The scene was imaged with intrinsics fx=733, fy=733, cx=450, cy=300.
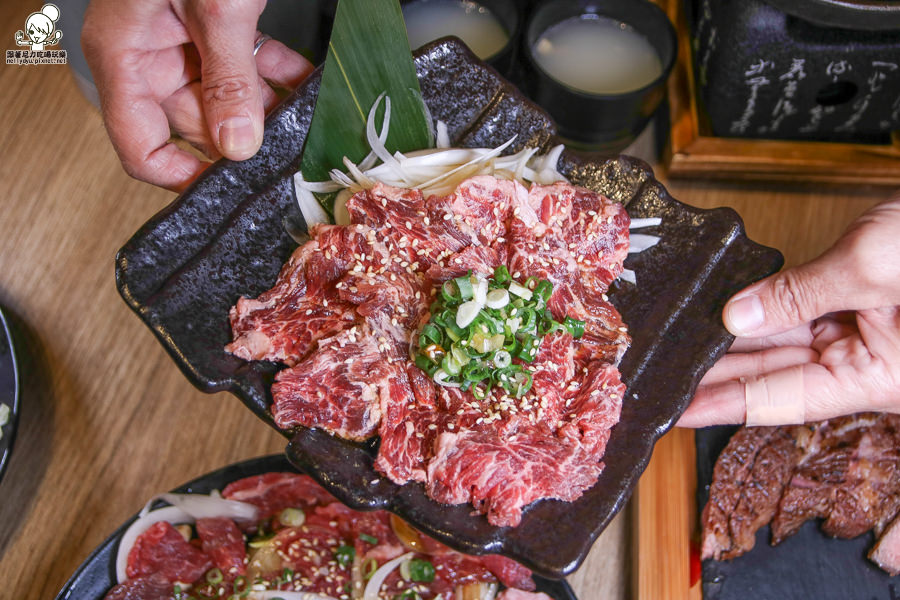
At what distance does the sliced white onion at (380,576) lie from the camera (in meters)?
2.95

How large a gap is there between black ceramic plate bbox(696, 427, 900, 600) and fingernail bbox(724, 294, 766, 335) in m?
0.97

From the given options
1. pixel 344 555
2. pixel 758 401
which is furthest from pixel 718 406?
pixel 344 555

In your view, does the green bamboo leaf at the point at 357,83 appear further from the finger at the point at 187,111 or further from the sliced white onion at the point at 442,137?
the finger at the point at 187,111

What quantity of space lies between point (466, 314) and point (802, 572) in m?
2.04

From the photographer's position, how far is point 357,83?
8.92 ft

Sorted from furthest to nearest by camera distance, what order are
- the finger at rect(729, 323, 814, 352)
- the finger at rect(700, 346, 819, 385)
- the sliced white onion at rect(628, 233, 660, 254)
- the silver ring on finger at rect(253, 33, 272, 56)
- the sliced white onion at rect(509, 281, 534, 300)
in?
the silver ring on finger at rect(253, 33, 272, 56), the finger at rect(729, 323, 814, 352), the finger at rect(700, 346, 819, 385), the sliced white onion at rect(628, 233, 660, 254), the sliced white onion at rect(509, 281, 534, 300)

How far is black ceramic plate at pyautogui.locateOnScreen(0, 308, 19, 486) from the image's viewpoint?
2920mm

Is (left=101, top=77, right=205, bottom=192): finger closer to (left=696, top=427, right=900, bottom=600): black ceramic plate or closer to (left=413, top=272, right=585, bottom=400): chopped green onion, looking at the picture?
(left=413, top=272, right=585, bottom=400): chopped green onion

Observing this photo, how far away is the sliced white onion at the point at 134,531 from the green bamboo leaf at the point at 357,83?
1504 millimetres

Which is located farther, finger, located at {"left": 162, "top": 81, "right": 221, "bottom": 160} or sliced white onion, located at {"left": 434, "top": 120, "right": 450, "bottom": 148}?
finger, located at {"left": 162, "top": 81, "right": 221, "bottom": 160}

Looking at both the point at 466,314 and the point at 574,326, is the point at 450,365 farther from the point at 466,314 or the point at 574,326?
the point at 574,326

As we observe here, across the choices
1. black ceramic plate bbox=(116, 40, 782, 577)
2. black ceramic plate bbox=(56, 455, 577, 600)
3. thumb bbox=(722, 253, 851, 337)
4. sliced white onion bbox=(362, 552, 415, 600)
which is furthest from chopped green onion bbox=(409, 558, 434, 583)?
thumb bbox=(722, 253, 851, 337)

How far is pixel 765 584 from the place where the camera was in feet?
10.1

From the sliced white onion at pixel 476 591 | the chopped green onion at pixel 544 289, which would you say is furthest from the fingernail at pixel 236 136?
the sliced white onion at pixel 476 591
